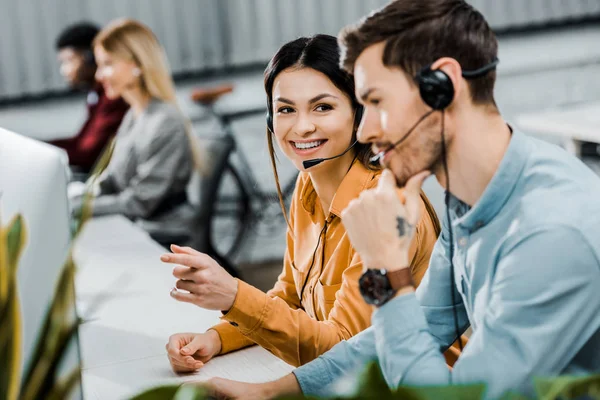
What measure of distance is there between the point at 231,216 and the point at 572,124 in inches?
87.1

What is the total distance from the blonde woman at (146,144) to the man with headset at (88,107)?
324mm

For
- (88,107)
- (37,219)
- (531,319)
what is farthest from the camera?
(88,107)

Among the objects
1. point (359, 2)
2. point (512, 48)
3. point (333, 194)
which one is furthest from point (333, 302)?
point (512, 48)

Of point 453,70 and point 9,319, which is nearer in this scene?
point 9,319

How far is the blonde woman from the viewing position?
3125 millimetres

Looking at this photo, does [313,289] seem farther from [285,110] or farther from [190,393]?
[190,393]

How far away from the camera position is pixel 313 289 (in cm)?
162

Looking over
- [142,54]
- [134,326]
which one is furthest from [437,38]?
[142,54]

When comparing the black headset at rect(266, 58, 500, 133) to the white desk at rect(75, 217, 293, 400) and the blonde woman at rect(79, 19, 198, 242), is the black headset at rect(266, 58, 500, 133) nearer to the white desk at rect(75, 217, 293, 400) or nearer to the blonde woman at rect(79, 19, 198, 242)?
the white desk at rect(75, 217, 293, 400)

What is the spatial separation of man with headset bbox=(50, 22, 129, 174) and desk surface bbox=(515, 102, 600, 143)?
1.73 m

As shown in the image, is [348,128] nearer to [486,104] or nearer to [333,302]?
[333,302]

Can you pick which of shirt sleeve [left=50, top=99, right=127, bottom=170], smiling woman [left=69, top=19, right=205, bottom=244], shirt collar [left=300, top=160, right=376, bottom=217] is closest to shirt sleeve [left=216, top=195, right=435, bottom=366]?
shirt collar [left=300, top=160, right=376, bottom=217]

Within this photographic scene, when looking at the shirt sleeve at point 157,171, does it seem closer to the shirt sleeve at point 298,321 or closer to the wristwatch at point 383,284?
the shirt sleeve at point 298,321

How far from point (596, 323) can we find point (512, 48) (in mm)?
5373
